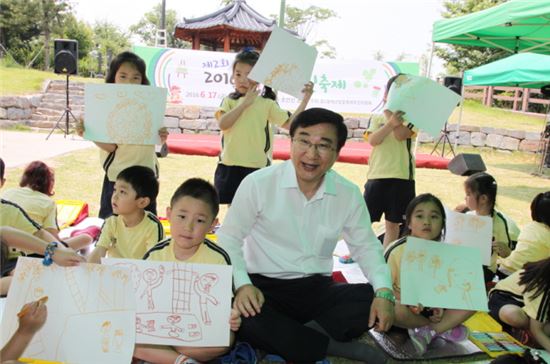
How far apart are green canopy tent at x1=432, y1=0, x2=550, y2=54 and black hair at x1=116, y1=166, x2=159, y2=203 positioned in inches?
110

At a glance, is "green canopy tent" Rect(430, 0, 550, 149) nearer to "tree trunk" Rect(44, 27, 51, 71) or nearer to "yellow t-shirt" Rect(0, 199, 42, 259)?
"yellow t-shirt" Rect(0, 199, 42, 259)

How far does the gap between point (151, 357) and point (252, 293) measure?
1.55 feet

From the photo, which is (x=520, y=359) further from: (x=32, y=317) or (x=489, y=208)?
(x=32, y=317)

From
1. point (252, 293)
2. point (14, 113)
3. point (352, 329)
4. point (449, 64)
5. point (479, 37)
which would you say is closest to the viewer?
point (252, 293)

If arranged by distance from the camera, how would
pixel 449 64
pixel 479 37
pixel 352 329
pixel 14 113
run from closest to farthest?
pixel 352 329 → pixel 479 37 → pixel 14 113 → pixel 449 64

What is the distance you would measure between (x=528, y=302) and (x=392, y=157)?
1.31m

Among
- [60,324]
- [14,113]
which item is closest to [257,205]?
[60,324]

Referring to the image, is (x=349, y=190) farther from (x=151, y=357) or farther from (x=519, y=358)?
(x=151, y=357)

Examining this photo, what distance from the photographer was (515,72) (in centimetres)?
784

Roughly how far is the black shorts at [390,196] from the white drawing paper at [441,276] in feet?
3.39

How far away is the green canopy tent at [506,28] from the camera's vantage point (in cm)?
339

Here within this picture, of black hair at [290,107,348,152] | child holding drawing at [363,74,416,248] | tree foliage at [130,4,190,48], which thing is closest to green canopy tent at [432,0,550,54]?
child holding drawing at [363,74,416,248]

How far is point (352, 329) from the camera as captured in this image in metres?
1.98

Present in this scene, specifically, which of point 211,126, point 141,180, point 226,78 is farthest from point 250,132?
point 211,126
